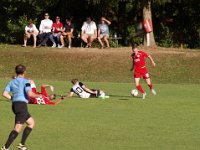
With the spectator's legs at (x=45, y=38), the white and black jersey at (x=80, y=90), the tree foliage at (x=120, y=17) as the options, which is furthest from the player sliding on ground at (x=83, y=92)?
the tree foliage at (x=120, y=17)

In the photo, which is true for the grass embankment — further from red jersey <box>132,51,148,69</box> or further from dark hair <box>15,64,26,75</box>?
dark hair <box>15,64,26,75</box>

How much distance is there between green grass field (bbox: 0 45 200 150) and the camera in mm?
15938

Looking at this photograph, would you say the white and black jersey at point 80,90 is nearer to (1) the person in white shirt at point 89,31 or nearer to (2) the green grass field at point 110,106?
(2) the green grass field at point 110,106

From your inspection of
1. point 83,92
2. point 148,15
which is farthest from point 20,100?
point 148,15

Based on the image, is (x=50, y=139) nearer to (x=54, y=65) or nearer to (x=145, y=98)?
(x=145, y=98)

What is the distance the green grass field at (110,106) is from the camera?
1594 cm

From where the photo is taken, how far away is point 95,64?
38.6m

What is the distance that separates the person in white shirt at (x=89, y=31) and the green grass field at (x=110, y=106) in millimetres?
1195

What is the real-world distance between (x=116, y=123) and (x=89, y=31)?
22592 millimetres

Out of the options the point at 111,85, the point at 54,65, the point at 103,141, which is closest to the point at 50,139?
the point at 103,141

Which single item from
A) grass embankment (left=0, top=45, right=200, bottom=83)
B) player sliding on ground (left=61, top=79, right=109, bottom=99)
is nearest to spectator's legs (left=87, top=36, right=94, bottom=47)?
grass embankment (left=0, top=45, right=200, bottom=83)

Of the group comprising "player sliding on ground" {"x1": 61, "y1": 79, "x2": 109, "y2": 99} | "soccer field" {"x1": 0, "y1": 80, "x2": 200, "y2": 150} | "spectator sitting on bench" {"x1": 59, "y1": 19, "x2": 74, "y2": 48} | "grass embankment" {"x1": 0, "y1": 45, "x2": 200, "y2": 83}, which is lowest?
"soccer field" {"x1": 0, "y1": 80, "x2": 200, "y2": 150}

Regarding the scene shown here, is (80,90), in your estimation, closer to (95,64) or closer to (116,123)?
(116,123)

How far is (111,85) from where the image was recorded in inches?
1277
